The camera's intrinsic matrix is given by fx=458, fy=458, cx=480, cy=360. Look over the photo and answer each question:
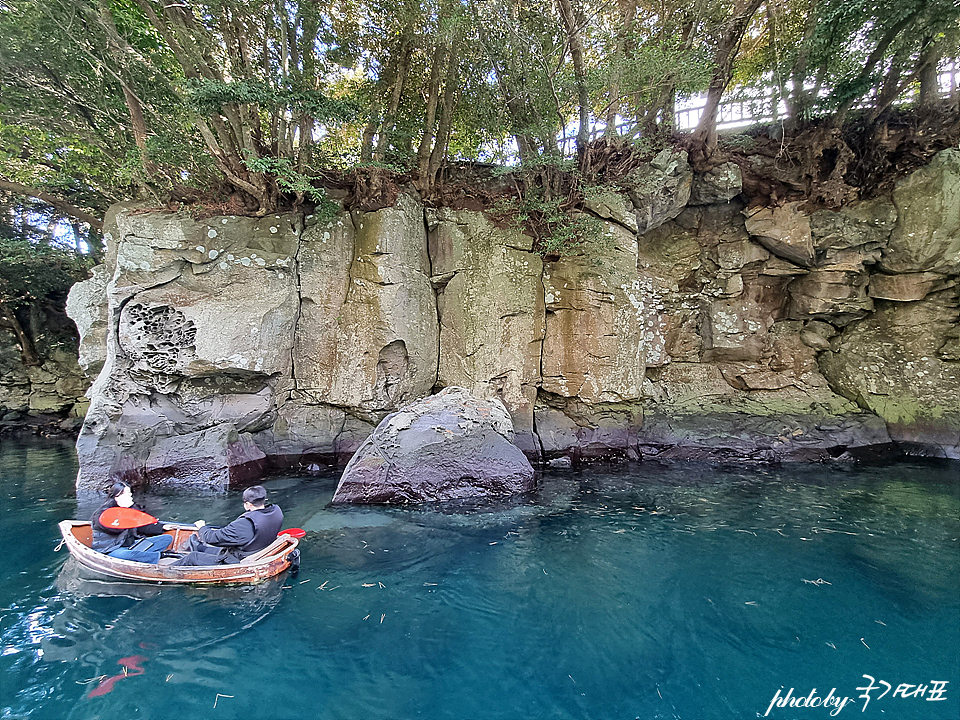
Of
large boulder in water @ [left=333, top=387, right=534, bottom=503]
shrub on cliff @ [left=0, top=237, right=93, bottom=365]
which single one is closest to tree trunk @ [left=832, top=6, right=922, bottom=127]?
large boulder in water @ [left=333, top=387, right=534, bottom=503]

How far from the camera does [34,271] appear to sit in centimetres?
1452

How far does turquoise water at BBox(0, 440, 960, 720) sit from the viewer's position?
3.44 metres

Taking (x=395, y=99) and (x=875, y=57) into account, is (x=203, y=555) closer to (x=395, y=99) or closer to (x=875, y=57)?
(x=395, y=99)

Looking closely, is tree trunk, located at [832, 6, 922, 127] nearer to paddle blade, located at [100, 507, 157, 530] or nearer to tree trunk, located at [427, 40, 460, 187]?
tree trunk, located at [427, 40, 460, 187]

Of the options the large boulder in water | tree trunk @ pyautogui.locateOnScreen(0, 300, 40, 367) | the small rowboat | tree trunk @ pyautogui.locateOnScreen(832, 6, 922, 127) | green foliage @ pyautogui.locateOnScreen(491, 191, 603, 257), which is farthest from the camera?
tree trunk @ pyautogui.locateOnScreen(0, 300, 40, 367)

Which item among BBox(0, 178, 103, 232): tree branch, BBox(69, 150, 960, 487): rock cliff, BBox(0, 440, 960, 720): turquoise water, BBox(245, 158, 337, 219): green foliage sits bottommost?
BBox(0, 440, 960, 720): turquoise water

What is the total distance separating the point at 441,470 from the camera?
7812 millimetres

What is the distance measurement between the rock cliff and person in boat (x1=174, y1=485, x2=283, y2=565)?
15.2 feet

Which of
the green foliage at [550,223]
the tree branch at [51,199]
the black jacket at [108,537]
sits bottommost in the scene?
the black jacket at [108,537]

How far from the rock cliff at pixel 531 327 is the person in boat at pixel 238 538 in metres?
4.63

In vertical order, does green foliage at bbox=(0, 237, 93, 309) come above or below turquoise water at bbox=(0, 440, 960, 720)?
above

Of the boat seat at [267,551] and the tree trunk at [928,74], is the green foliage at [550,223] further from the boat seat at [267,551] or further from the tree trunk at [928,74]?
the boat seat at [267,551]

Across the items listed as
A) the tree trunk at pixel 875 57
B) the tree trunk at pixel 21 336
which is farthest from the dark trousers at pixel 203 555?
the tree trunk at pixel 21 336

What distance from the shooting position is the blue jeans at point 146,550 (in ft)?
16.5
